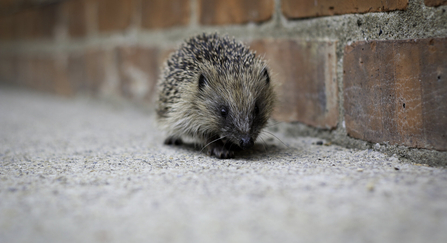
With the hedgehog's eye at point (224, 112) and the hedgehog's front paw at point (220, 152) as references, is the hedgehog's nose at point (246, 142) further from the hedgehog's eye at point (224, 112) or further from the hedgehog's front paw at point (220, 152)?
the hedgehog's eye at point (224, 112)

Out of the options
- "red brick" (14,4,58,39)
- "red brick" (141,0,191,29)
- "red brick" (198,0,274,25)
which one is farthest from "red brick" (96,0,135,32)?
"red brick" (14,4,58,39)

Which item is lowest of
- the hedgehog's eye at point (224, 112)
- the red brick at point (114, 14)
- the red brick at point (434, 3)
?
the hedgehog's eye at point (224, 112)

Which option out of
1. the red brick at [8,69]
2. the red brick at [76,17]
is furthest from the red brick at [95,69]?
the red brick at [8,69]

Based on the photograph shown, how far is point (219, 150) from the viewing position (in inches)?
98.1

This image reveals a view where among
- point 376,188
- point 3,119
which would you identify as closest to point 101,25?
point 3,119

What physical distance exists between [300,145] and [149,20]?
7.43 ft

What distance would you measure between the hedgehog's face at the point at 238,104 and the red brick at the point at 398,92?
0.52 metres

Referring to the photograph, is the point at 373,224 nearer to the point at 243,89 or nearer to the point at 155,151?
the point at 243,89

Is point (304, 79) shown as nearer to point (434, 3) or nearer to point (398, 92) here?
point (398, 92)

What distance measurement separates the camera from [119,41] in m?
4.54

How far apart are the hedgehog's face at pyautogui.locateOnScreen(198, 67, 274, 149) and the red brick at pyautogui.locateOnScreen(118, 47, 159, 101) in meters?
1.63

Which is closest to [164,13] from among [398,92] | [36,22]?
[398,92]

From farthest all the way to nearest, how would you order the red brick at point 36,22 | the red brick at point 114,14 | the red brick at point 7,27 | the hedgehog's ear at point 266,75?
1. the red brick at point 7,27
2. the red brick at point 36,22
3. the red brick at point 114,14
4. the hedgehog's ear at point 266,75

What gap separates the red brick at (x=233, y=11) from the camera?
3.01 meters
